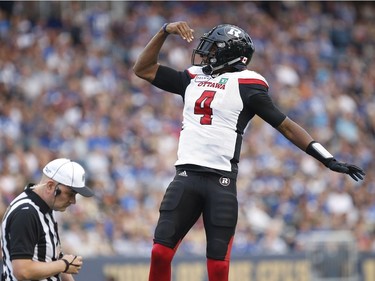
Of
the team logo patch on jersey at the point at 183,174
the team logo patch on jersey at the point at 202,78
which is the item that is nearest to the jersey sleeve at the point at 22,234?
the team logo patch on jersey at the point at 183,174

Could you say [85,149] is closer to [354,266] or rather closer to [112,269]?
[112,269]

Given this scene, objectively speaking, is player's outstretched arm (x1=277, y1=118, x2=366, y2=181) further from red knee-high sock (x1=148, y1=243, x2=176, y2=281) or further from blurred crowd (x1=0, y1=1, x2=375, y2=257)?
blurred crowd (x1=0, y1=1, x2=375, y2=257)

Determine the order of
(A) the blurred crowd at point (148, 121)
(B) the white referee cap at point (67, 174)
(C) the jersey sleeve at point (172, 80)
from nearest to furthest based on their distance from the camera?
(B) the white referee cap at point (67, 174)
(C) the jersey sleeve at point (172, 80)
(A) the blurred crowd at point (148, 121)

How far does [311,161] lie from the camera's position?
18422mm

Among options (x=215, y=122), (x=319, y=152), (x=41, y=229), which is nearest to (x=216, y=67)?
(x=215, y=122)

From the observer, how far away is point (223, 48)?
24.4 ft

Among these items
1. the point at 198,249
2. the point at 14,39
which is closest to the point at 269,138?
the point at 198,249

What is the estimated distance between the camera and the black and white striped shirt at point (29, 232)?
6965 millimetres

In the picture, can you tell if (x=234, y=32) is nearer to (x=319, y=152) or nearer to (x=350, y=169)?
(x=319, y=152)

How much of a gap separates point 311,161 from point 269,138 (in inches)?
34.3

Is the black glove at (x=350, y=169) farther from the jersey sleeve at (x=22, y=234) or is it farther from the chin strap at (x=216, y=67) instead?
the jersey sleeve at (x=22, y=234)

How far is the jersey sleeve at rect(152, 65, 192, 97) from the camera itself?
767cm

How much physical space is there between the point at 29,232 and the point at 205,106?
1.58 m

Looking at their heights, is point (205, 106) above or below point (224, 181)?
above
